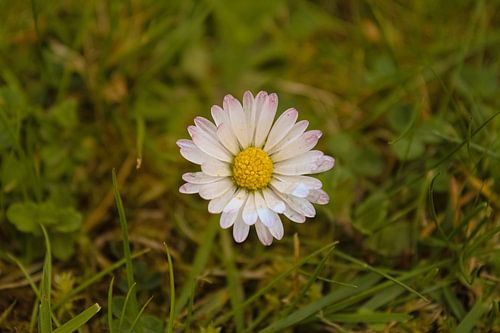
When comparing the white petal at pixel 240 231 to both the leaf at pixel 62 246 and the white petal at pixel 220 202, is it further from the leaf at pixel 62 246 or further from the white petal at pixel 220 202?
the leaf at pixel 62 246

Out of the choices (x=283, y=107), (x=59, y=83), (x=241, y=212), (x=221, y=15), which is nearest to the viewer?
(x=241, y=212)

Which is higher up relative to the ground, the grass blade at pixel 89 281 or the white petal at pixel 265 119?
the white petal at pixel 265 119

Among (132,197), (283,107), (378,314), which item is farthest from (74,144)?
(378,314)

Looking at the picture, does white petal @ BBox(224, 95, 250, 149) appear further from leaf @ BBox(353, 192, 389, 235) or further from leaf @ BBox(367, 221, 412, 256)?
leaf @ BBox(367, 221, 412, 256)

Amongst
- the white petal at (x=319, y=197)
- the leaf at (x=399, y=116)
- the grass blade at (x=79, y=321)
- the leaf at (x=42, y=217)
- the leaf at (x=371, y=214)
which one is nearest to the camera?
the grass blade at (x=79, y=321)

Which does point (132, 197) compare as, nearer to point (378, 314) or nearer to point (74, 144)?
point (74, 144)

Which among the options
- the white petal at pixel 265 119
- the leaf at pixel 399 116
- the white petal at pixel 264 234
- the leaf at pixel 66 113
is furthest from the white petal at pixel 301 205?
the leaf at pixel 66 113

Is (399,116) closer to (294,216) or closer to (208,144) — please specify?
(294,216)
